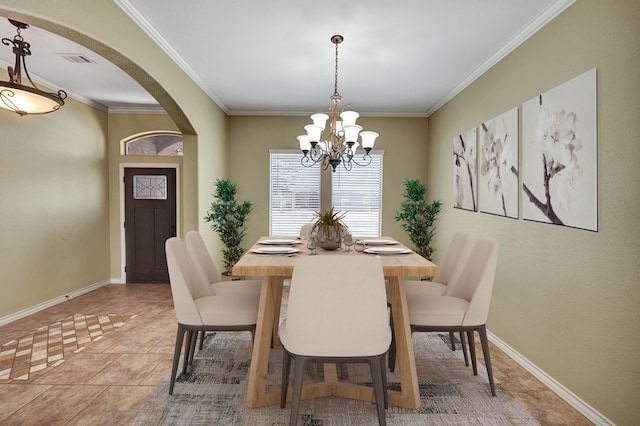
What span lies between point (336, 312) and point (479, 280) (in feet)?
3.62

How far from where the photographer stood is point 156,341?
11.0 feet

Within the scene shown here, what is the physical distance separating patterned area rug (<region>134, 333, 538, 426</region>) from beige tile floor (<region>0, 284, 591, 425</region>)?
14cm

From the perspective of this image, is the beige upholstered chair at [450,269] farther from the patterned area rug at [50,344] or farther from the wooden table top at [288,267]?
the patterned area rug at [50,344]

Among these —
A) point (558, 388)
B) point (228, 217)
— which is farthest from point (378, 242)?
point (228, 217)

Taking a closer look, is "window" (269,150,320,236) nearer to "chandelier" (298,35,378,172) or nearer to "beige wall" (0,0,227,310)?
"beige wall" (0,0,227,310)

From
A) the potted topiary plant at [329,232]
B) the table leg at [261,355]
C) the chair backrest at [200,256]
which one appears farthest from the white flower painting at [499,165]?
the chair backrest at [200,256]

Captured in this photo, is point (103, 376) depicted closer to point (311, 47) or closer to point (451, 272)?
point (451, 272)

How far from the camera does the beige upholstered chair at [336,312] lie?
185 centimetres

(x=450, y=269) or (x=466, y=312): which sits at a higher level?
(x=450, y=269)

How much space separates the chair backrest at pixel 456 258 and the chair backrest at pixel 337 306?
48.3 inches

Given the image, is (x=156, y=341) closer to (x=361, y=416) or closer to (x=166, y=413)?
(x=166, y=413)

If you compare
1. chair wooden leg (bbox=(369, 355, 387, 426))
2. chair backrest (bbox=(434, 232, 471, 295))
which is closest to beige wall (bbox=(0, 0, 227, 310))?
chair wooden leg (bbox=(369, 355, 387, 426))

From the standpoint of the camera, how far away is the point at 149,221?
18.8 feet

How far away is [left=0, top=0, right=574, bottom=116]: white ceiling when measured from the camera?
105 inches
